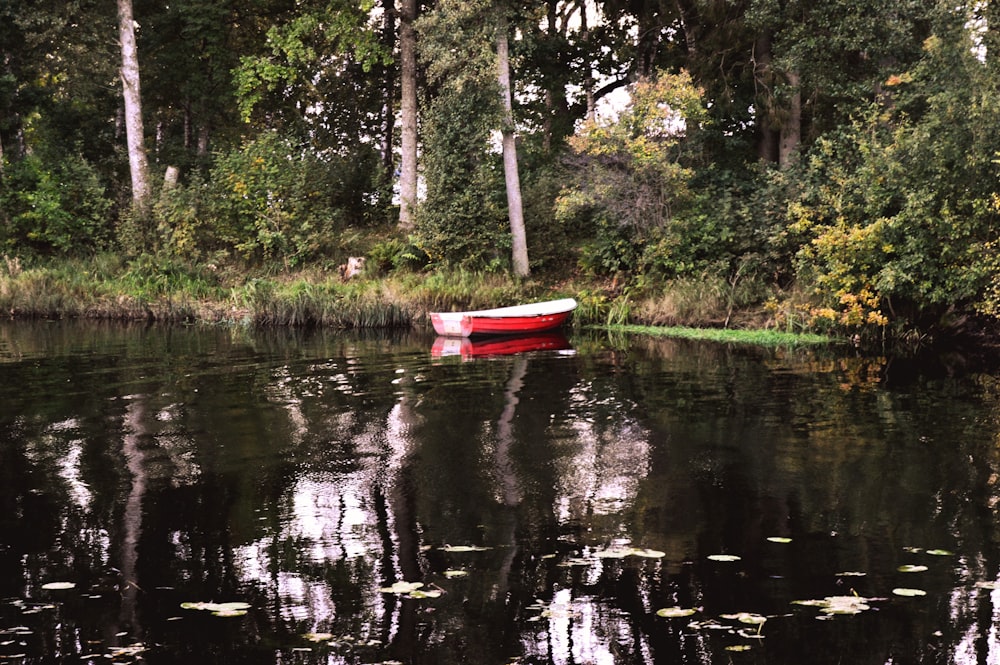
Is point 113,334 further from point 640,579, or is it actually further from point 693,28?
point 640,579

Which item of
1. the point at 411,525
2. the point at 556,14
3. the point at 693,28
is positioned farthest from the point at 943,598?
the point at 556,14

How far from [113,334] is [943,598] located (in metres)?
22.8

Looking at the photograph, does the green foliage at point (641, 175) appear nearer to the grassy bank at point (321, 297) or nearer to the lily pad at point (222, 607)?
the grassy bank at point (321, 297)

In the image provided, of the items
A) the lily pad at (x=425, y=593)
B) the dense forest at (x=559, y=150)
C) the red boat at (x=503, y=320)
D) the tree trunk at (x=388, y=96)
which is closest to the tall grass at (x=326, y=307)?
the dense forest at (x=559, y=150)

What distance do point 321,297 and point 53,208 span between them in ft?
38.4

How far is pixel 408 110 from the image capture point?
32125 mm

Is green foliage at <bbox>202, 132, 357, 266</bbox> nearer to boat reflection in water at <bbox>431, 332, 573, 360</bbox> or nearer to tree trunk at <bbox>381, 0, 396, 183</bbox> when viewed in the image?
tree trunk at <bbox>381, 0, 396, 183</bbox>

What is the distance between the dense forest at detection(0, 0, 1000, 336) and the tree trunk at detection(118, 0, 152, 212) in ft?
0.23

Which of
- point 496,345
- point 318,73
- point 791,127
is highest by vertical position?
point 318,73

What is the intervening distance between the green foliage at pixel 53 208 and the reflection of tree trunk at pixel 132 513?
870 inches

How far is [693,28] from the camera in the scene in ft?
99.0

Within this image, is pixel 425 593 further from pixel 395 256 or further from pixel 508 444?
pixel 395 256

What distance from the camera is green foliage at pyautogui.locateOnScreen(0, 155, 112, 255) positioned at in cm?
3331

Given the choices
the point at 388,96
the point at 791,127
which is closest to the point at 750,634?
the point at 791,127
